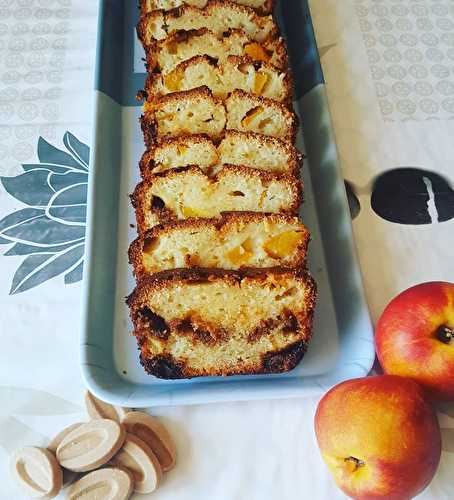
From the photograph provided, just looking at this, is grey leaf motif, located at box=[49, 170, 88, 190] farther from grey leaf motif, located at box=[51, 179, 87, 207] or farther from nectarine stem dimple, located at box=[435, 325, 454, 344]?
nectarine stem dimple, located at box=[435, 325, 454, 344]

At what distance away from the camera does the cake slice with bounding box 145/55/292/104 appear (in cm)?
182

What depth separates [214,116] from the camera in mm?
1758

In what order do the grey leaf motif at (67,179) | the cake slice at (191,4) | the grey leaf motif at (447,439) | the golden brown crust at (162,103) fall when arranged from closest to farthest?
the grey leaf motif at (447,439) → the golden brown crust at (162,103) → the grey leaf motif at (67,179) → the cake slice at (191,4)

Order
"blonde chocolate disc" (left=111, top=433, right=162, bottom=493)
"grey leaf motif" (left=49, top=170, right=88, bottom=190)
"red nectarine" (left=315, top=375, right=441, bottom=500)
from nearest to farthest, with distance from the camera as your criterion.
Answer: "red nectarine" (left=315, top=375, right=441, bottom=500) < "blonde chocolate disc" (left=111, top=433, right=162, bottom=493) < "grey leaf motif" (left=49, top=170, right=88, bottom=190)

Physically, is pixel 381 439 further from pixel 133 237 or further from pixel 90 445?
pixel 133 237

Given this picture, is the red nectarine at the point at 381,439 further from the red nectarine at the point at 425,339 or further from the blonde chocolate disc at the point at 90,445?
the blonde chocolate disc at the point at 90,445

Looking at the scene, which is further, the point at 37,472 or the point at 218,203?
the point at 218,203

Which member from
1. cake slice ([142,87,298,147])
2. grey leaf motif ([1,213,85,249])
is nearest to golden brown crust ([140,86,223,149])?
cake slice ([142,87,298,147])

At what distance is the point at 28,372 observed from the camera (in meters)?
1.54

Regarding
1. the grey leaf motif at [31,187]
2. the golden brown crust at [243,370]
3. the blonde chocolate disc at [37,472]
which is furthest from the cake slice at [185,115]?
the blonde chocolate disc at [37,472]

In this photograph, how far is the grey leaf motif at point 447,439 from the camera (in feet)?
4.80

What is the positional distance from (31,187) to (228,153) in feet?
2.16

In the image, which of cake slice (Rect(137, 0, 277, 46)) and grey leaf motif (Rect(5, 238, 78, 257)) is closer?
grey leaf motif (Rect(5, 238, 78, 257))

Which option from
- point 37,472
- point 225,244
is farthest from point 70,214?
point 37,472
